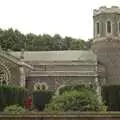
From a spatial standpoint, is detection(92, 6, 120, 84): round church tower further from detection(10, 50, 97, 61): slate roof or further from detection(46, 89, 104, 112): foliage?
detection(46, 89, 104, 112): foliage

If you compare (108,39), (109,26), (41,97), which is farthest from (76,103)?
(109,26)

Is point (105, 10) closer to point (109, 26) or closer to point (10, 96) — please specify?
point (109, 26)

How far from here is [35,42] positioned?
8919 centimetres

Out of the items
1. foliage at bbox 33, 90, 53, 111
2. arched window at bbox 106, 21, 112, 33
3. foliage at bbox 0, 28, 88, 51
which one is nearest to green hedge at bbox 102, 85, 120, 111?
foliage at bbox 33, 90, 53, 111

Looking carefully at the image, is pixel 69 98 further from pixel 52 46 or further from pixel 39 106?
pixel 52 46

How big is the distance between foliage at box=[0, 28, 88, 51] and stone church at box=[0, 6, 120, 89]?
2180cm

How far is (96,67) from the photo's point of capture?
189 feet

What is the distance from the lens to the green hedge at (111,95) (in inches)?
1598

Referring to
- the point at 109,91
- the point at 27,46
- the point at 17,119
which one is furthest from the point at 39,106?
the point at 27,46

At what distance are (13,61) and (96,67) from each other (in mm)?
12941

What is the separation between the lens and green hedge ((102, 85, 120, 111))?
133ft

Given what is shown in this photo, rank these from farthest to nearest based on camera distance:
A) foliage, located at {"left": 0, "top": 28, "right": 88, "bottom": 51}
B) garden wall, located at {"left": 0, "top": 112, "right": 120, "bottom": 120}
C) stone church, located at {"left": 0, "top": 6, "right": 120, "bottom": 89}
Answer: foliage, located at {"left": 0, "top": 28, "right": 88, "bottom": 51}, stone church, located at {"left": 0, "top": 6, "right": 120, "bottom": 89}, garden wall, located at {"left": 0, "top": 112, "right": 120, "bottom": 120}

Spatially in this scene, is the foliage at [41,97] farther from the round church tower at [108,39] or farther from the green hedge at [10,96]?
the round church tower at [108,39]

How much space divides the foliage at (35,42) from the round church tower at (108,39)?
2791 cm
